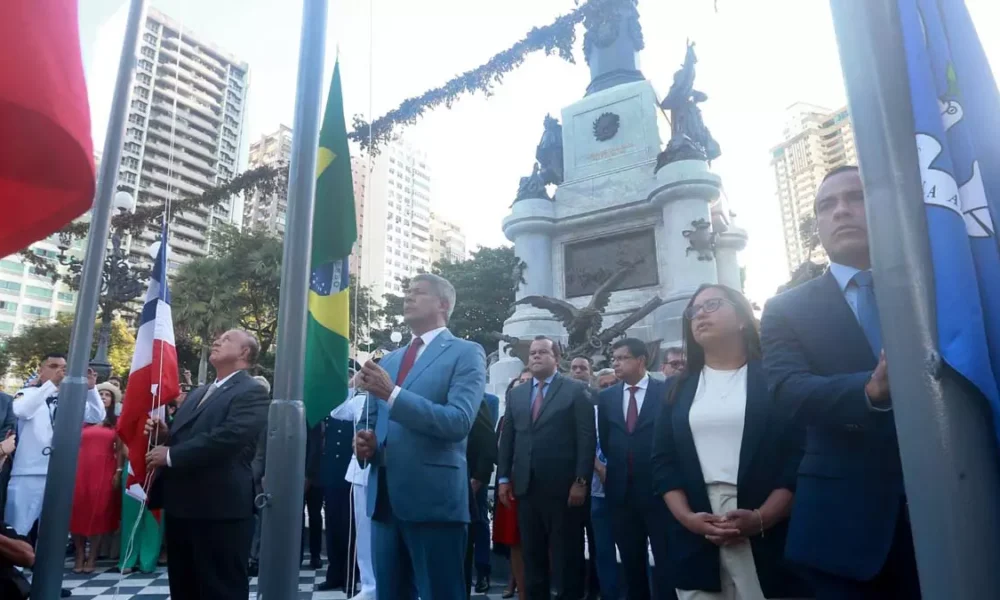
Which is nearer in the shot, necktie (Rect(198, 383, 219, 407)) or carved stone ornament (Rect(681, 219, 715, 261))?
necktie (Rect(198, 383, 219, 407))

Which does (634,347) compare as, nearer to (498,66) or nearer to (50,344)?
(498,66)

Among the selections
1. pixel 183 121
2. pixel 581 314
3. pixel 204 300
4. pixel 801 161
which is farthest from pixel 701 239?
pixel 183 121

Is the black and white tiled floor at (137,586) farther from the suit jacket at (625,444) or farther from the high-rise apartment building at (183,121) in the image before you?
the high-rise apartment building at (183,121)

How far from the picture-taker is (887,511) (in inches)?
63.8

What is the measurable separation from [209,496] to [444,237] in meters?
104

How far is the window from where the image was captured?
66.1 m

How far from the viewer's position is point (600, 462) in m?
4.93

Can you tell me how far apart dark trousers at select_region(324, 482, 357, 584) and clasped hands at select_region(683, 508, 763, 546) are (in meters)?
4.04

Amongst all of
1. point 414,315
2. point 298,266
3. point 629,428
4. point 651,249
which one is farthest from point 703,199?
point 298,266

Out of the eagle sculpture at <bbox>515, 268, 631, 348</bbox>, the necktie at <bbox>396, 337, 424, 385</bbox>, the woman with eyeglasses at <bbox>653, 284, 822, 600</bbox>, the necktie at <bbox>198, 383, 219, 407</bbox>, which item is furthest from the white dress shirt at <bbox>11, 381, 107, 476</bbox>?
the eagle sculpture at <bbox>515, 268, 631, 348</bbox>

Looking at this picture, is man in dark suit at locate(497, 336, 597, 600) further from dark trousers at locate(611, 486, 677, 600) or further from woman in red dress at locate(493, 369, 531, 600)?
woman in red dress at locate(493, 369, 531, 600)

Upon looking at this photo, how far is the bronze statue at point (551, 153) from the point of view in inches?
589

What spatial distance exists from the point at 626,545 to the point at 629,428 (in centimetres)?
78

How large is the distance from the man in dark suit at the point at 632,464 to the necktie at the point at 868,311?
213 cm
